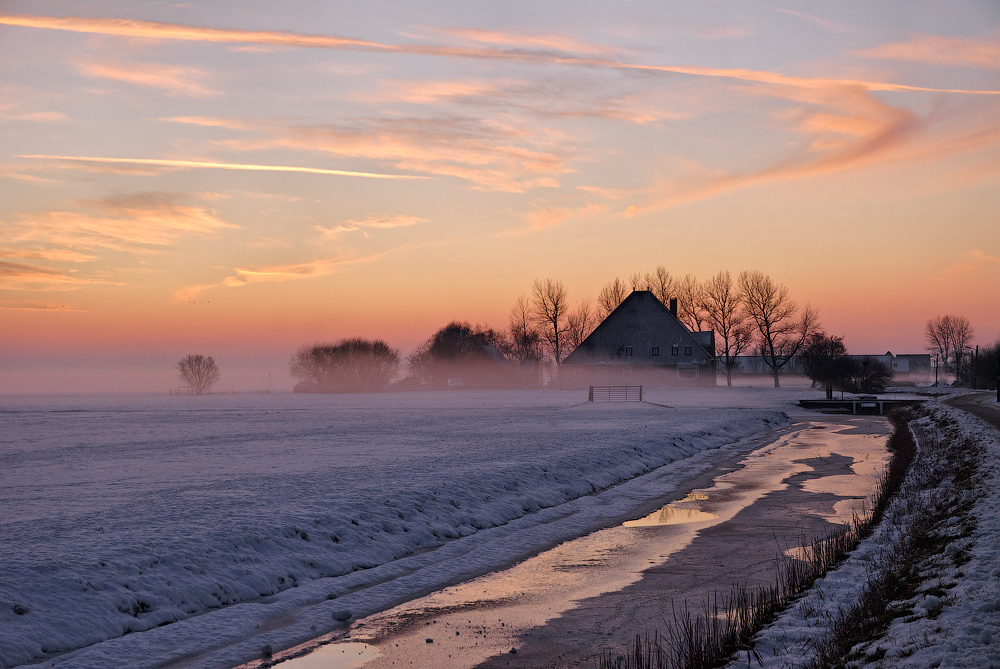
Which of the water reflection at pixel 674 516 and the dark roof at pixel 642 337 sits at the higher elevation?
the dark roof at pixel 642 337

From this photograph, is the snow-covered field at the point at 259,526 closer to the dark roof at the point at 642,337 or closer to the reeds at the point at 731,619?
the reeds at the point at 731,619

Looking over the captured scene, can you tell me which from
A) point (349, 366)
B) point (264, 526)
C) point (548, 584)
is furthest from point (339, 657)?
point (349, 366)

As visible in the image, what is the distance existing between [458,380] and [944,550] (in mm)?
107140

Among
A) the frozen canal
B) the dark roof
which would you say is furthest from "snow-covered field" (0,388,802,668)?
the dark roof

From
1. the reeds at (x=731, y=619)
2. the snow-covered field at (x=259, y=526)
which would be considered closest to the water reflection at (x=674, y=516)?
the snow-covered field at (x=259, y=526)

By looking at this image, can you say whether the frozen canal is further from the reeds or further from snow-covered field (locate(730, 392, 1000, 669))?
snow-covered field (locate(730, 392, 1000, 669))

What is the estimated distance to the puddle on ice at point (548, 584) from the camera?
8047 mm

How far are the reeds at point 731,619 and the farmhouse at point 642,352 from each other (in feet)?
242

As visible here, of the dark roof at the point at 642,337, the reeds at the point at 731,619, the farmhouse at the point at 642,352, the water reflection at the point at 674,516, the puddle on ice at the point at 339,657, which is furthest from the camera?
the dark roof at the point at 642,337

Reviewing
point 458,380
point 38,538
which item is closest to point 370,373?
point 458,380

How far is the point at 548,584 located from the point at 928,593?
452 centimetres

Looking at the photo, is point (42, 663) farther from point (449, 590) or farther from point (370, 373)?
point (370, 373)

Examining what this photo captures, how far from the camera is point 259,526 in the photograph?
12.0 m

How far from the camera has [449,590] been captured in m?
10.4
